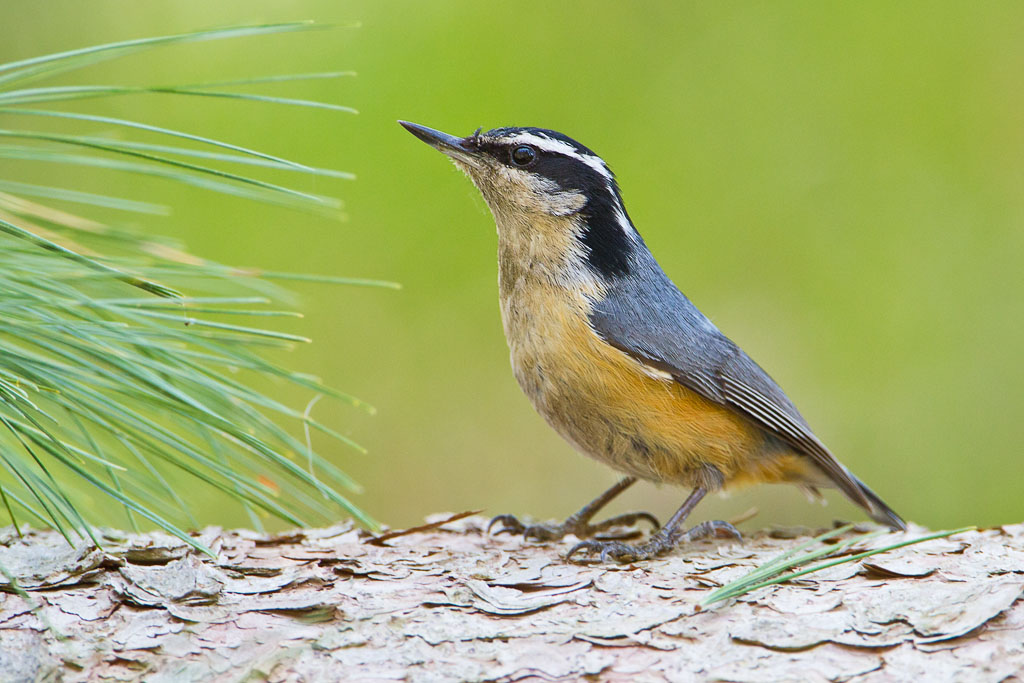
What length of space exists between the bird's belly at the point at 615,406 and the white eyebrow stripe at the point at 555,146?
567 millimetres

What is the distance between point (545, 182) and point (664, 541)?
1.33 meters

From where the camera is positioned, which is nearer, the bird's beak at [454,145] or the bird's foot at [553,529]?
the bird's foot at [553,529]

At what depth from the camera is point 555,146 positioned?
361cm

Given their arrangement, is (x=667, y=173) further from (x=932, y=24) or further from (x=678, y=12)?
(x=932, y=24)

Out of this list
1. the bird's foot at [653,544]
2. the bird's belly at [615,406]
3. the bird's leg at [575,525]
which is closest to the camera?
the bird's foot at [653,544]

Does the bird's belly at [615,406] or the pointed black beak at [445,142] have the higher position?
the pointed black beak at [445,142]

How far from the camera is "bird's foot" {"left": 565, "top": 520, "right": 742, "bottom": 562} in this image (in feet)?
10.1

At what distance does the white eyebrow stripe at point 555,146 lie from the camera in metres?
3.62

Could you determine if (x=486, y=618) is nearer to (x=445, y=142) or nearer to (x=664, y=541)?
(x=664, y=541)

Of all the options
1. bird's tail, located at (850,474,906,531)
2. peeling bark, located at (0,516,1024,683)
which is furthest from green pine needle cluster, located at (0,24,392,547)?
bird's tail, located at (850,474,906,531)

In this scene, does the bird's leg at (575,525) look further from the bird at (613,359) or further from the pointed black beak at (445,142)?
the pointed black beak at (445,142)

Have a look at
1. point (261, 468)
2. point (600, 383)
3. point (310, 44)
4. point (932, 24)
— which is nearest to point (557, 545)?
point (600, 383)

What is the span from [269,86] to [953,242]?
136 inches

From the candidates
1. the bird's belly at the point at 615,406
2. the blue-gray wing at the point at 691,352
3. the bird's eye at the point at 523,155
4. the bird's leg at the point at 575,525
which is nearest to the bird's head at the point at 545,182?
the bird's eye at the point at 523,155
